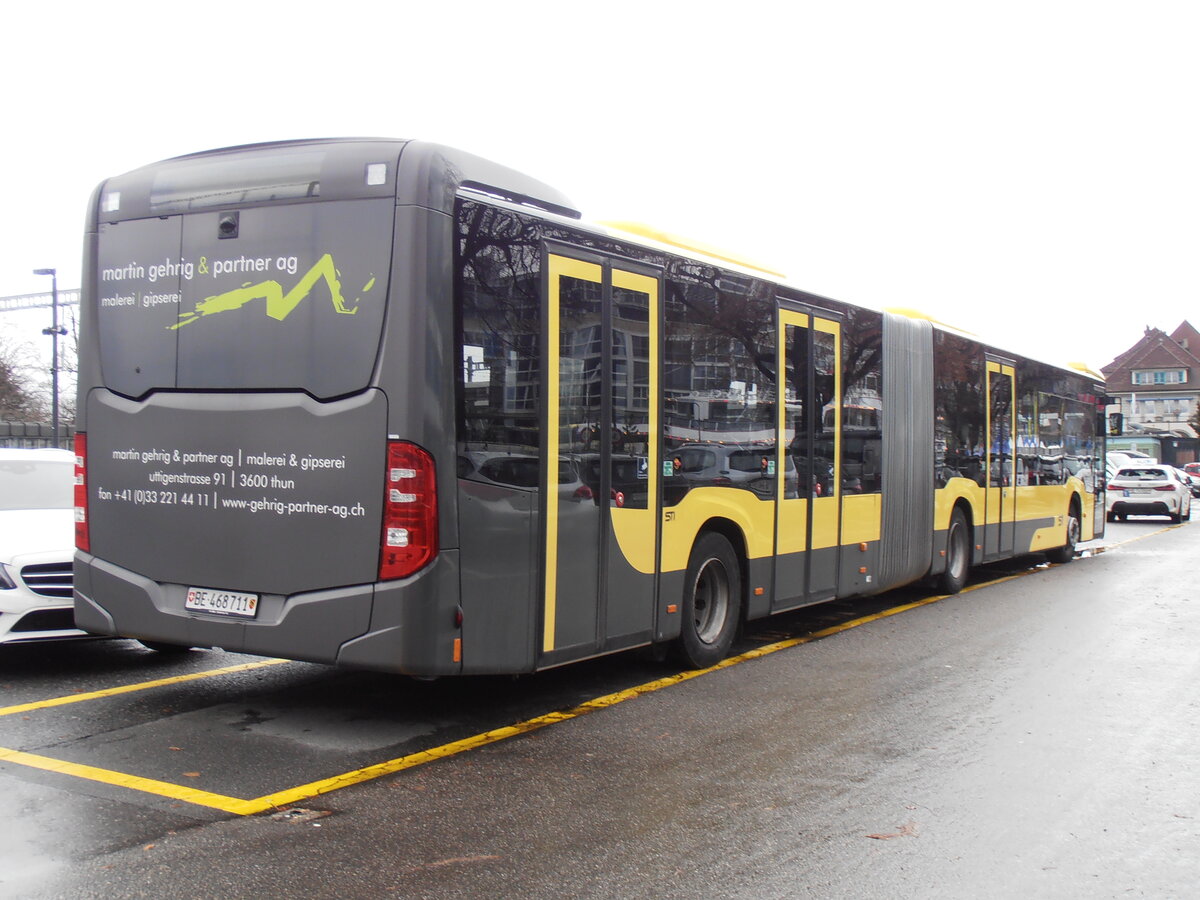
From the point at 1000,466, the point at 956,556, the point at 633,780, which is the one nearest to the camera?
the point at 633,780

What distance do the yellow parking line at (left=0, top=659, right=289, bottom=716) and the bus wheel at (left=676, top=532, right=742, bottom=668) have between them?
9.16 ft

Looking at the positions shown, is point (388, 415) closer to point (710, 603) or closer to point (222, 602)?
point (222, 602)

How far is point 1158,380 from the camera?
4774 inches

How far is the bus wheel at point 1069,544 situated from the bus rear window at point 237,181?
14.5 metres

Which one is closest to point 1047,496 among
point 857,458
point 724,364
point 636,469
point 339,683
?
point 857,458

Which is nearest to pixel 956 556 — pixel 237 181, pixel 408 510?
pixel 408 510

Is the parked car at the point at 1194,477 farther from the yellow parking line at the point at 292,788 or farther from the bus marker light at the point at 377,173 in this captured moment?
the bus marker light at the point at 377,173

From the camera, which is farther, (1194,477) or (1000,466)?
(1194,477)

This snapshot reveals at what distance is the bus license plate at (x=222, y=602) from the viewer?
6.11m

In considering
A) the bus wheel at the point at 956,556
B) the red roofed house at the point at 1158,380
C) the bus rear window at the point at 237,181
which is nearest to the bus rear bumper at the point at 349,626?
the bus rear window at the point at 237,181

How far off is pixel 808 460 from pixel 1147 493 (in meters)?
23.9

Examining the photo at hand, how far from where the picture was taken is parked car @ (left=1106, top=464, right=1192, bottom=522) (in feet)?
97.9

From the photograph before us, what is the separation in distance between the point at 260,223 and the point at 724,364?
3582 mm

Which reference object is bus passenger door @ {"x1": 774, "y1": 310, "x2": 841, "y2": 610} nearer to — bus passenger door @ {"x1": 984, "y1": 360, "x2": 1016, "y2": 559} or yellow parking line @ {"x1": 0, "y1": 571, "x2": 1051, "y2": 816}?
yellow parking line @ {"x1": 0, "y1": 571, "x2": 1051, "y2": 816}
